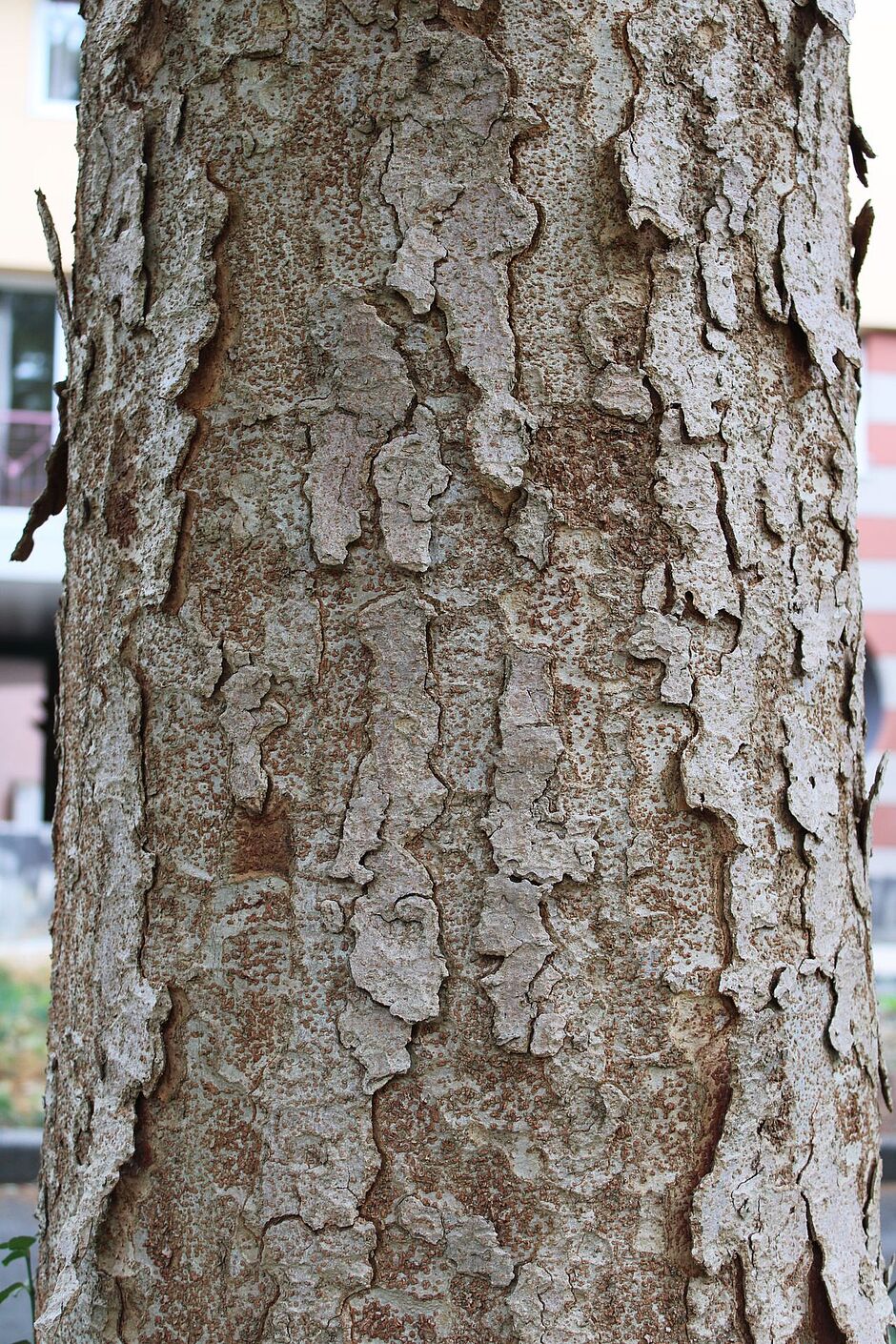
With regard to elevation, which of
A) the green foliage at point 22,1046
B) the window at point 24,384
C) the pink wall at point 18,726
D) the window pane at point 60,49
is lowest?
the green foliage at point 22,1046

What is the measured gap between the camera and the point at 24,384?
9.08 m

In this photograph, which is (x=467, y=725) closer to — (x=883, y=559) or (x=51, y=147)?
(x=883, y=559)

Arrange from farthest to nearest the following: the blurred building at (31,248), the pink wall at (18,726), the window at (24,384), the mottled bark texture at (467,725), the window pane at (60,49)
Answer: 1. the pink wall at (18,726)
2. the window pane at (60,49)
3. the window at (24,384)
4. the blurred building at (31,248)
5. the mottled bark texture at (467,725)

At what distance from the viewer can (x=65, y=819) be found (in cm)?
100

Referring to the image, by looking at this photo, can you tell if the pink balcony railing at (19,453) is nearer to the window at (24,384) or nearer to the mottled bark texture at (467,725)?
the window at (24,384)

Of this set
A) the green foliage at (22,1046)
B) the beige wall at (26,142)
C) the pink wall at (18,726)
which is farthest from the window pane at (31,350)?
the green foliage at (22,1046)

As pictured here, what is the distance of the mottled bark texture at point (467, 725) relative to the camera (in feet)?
2.63

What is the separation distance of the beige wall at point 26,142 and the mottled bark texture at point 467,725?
878 cm

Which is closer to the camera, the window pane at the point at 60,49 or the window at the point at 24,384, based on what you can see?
the window at the point at 24,384

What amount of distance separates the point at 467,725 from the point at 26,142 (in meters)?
9.59

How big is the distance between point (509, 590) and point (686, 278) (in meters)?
0.27

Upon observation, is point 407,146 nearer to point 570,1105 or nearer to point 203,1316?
point 570,1105

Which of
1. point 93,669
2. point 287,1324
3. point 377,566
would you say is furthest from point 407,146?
point 287,1324

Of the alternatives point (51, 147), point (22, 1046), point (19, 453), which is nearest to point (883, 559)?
point (19, 453)
